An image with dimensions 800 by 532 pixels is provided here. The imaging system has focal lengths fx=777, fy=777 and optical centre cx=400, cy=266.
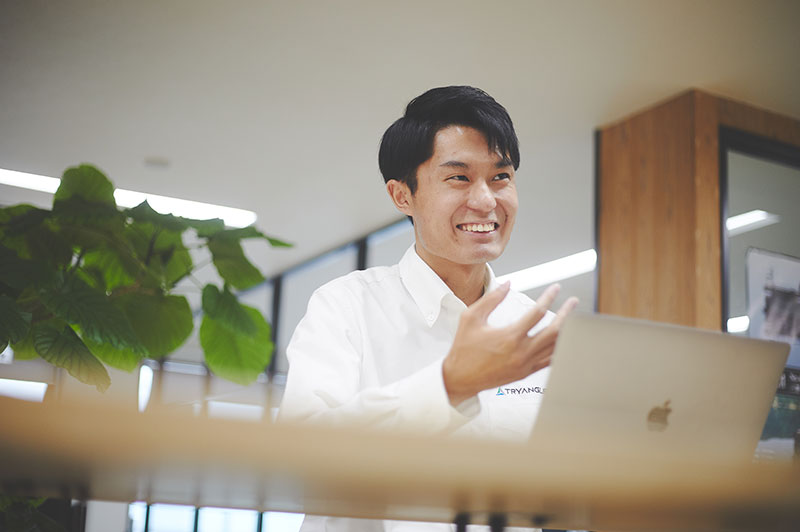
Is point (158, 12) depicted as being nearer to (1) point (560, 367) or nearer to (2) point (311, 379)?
(2) point (311, 379)

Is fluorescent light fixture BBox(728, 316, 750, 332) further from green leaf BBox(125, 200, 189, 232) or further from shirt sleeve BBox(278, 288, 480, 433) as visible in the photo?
green leaf BBox(125, 200, 189, 232)

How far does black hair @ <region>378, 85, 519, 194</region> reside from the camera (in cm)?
153

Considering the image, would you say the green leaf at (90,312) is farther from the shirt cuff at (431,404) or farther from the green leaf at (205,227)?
the shirt cuff at (431,404)

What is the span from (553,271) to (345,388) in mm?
5497

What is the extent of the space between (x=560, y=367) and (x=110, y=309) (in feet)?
2.25

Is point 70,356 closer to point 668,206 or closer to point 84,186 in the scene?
point 84,186

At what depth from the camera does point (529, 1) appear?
3223 mm

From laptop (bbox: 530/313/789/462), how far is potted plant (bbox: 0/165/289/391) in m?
0.58

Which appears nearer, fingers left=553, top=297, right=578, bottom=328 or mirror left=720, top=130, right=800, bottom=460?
fingers left=553, top=297, right=578, bottom=328

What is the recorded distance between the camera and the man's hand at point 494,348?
0.88 meters

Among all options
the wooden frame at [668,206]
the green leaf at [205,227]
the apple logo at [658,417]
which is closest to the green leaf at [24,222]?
the green leaf at [205,227]

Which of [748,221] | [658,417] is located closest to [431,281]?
[658,417]

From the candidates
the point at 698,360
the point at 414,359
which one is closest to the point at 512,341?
the point at 698,360

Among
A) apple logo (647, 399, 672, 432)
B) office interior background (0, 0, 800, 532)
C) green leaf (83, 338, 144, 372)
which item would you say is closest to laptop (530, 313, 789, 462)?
apple logo (647, 399, 672, 432)
